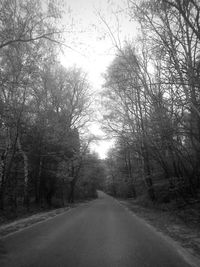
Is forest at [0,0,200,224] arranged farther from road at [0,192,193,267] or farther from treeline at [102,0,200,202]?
road at [0,192,193,267]

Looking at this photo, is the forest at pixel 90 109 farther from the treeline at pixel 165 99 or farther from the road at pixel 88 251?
the road at pixel 88 251

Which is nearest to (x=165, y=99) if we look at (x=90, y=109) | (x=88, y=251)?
(x=88, y=251)

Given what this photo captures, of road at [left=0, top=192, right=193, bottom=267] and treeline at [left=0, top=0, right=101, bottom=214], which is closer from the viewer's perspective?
road at [left=0, top=192, right=193, bottom=267]

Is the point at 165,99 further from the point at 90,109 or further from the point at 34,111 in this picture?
the point at 90,109

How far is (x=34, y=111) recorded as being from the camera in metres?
19.2

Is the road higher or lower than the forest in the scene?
lower

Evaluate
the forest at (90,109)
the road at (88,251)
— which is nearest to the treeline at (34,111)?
the forest at (90,109)

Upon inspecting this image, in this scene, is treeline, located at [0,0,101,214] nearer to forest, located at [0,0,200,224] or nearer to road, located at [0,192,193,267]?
forest, located at [0,0,200,224]

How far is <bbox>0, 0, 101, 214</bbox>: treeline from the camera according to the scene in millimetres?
9672

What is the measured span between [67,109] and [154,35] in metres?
20.1

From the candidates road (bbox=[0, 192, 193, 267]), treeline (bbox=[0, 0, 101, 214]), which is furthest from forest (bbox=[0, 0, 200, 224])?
road (bbox=[0, 192, 193, 267])

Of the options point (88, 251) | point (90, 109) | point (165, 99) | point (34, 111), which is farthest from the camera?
point (90, 109)

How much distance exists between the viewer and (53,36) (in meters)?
10.0

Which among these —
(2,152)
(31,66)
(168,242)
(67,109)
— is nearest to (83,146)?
(67,109)
